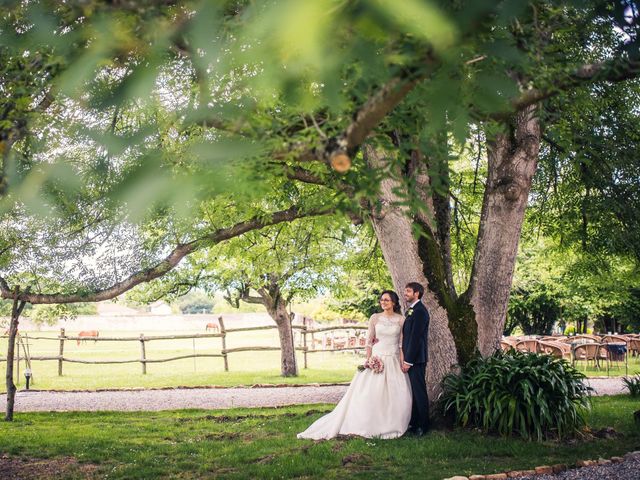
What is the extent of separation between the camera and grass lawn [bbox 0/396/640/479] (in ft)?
21.9

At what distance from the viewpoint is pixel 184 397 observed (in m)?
14.6

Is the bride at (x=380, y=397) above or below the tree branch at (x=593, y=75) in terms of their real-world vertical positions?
below

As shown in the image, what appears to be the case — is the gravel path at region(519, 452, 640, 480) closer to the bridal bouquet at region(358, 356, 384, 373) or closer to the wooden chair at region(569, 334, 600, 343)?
the bridal bouquet at region(358, 356, 384, 373)

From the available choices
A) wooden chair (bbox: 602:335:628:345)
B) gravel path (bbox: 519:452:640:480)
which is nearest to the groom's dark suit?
gravel path (bbox: 519:452:640:480)

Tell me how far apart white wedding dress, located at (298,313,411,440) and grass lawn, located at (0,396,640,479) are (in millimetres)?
372

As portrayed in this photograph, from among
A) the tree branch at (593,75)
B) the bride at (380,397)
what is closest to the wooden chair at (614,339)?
the bride at (380,397)

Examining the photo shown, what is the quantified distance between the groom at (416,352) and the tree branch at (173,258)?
190 centimetres

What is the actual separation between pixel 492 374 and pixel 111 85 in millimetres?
7632

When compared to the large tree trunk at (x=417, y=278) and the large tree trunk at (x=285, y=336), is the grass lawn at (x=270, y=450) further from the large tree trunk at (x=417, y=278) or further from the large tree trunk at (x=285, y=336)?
the large tree trunk at (x=285, y=336)

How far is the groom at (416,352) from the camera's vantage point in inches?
325

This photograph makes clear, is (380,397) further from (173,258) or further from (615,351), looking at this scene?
(615,351)

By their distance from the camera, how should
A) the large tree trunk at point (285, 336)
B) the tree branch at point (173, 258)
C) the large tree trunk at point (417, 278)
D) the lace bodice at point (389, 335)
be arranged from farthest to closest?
the large tree trunk at point (285, 336) < the tree branch at point (173, 258) < the lace bodice at point (389, 335) < the large tree trunk at point (417, 278)

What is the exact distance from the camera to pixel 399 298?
29.0 feet

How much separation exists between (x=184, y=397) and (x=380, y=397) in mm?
7332
